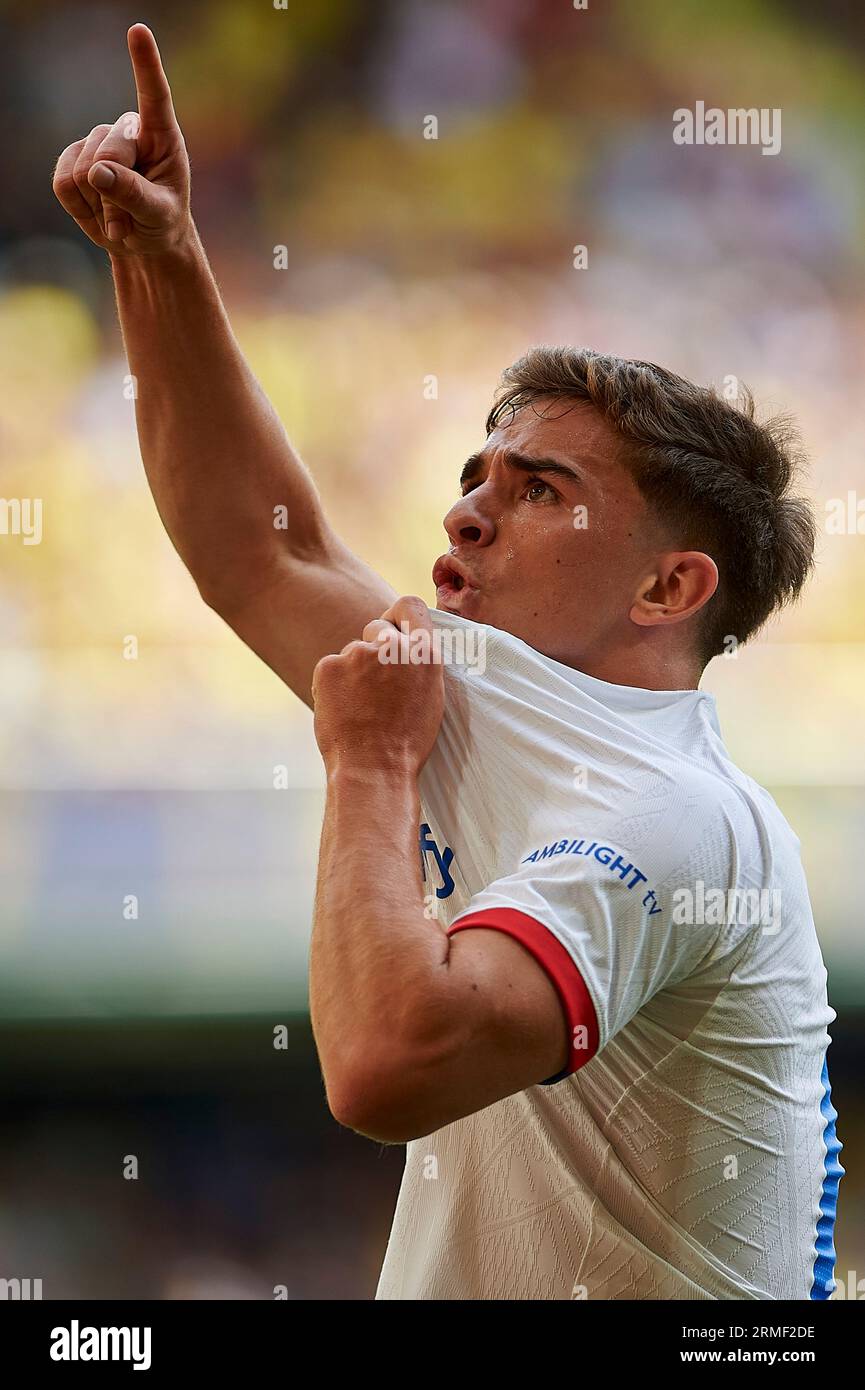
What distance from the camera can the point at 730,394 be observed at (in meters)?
1.21

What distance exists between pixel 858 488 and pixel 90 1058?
181 centimetres

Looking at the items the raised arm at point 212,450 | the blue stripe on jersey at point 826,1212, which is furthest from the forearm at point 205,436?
the blue stripe on jersey at point 826,1212

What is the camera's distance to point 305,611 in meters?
1.15

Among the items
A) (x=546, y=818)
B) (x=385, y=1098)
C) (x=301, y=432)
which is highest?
(x=301, y=432)

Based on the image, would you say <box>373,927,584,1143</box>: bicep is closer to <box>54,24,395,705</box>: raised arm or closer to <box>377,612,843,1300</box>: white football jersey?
<box>377,612,843,1300</box>: white football jersey

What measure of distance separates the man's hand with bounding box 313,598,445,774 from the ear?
202 mm

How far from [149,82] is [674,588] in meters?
0.56

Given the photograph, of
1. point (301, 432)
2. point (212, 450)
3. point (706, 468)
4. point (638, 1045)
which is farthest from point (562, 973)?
point (301, 432)

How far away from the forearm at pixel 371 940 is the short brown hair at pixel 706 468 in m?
0.36

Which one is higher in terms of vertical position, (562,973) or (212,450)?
(212,450)

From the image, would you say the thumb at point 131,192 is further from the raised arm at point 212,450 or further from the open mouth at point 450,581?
the open mouth at point 450,581

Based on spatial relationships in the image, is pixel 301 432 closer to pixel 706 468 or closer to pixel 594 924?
pixel 706 468
